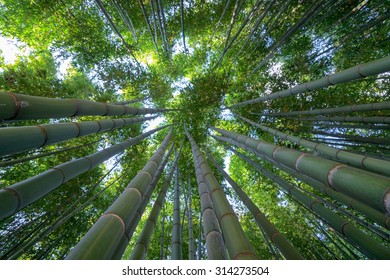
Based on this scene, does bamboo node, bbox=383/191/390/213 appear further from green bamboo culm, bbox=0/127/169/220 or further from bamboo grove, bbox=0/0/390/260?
green bamboo culm, bbox=0/127/169/220

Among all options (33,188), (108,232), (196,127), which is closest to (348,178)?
(108,232)

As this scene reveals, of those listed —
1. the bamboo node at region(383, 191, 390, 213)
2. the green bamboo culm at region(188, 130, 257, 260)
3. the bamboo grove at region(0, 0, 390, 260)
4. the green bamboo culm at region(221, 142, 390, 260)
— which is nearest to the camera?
the bamboo node at region(383, 191, 390, 213)

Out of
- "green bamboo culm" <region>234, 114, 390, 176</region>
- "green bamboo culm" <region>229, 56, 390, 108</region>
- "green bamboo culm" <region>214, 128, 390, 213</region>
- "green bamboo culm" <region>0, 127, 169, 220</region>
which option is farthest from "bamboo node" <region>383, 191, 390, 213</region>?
"green bamboo culm" <region>0, 127, 169, 220</region>

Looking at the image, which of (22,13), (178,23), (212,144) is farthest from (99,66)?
(212,144)

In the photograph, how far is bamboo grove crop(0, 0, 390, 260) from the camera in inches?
78.5

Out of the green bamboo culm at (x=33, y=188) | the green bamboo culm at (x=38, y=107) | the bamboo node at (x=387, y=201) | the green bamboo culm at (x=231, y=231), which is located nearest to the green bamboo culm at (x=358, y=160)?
the bamboo node at (x=387, y=201)

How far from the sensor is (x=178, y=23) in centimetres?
709

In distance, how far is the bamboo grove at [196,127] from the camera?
1.99m

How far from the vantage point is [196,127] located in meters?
8.08

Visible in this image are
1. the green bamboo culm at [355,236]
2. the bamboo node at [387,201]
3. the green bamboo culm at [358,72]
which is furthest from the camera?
the green bamboo culm at [358,72]

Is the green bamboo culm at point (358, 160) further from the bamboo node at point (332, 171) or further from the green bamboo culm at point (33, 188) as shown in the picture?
the green bamboo culm at point (33, 188)

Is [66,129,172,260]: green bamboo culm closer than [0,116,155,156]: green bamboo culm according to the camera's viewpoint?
Yes

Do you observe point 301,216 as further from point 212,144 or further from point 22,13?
point 22,13
